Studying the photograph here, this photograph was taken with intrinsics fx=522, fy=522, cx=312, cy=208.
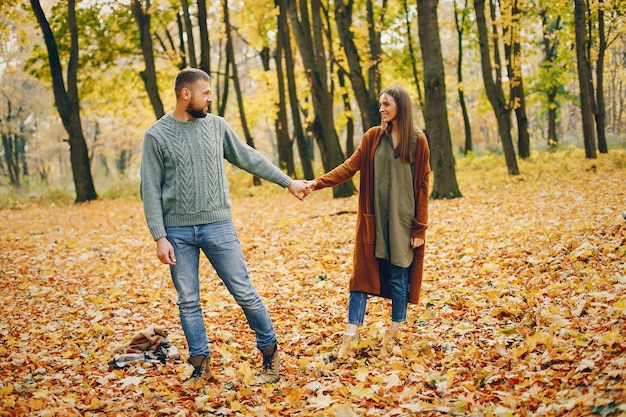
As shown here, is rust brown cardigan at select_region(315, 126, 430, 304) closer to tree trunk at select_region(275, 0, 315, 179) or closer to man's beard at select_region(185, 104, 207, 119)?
man's beard at select_region(185, 104, 207, 119)

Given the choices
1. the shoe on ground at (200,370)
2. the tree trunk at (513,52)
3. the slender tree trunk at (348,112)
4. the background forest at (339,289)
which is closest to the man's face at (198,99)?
the shoe on ground at (200,370)

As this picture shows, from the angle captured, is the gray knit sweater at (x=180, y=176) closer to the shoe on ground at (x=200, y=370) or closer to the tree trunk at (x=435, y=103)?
the shoe on ground at (x=200, y=370)

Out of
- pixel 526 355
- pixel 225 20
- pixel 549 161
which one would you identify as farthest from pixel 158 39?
pixel 526 355

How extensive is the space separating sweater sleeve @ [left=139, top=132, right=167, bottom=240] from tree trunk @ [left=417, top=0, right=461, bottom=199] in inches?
363

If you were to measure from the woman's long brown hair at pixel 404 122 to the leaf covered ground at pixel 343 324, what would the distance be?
64.9 inches

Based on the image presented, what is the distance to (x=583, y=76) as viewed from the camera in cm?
1631

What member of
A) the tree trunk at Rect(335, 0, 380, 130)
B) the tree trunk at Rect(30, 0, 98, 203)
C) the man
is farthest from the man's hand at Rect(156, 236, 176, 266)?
the tree trunk at Rect(30, 0, 98, 203)

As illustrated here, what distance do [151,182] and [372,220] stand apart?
1.81 m

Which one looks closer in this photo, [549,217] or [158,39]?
[549,217]

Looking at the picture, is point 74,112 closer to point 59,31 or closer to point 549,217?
point 59,31

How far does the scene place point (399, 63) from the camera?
24.2 meters

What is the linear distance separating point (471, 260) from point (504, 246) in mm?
629

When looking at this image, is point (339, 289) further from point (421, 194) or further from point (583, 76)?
point (583, 76)

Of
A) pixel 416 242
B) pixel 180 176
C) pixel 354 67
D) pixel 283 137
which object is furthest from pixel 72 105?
pixel 416 242
